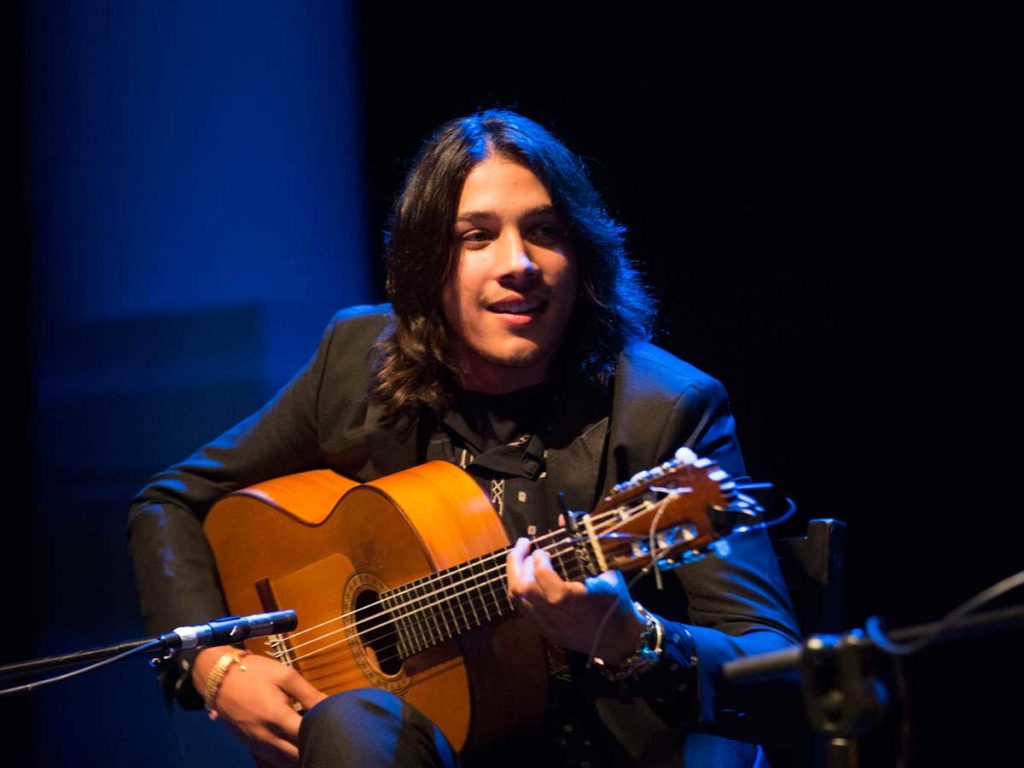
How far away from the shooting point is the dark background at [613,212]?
2.77 meters

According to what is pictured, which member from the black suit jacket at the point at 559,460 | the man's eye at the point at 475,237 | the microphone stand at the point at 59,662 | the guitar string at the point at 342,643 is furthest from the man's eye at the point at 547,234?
the microphone stand at the point at 59,662

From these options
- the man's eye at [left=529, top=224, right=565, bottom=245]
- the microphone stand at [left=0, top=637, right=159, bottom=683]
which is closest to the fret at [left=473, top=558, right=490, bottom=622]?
the microphone stand at [left=0, top=637, right=159, bottom=683]

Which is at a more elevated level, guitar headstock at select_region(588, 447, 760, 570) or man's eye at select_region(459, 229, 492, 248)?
man's eye at select_region(459, 229, 492, 248)

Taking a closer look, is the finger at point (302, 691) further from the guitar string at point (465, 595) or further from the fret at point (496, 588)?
the fret at point (496, 588)

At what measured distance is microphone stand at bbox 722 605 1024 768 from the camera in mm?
1168

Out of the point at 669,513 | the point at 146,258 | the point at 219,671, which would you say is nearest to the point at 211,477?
the point at 219,671

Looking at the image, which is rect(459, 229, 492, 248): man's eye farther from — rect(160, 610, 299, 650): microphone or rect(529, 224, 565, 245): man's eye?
rect(160, 610, 299, 650): microphone

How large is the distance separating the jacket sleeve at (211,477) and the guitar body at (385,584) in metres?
0.13

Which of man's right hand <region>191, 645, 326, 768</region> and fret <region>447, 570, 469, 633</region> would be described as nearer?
fret <region>447, 570, 469, 633</region>

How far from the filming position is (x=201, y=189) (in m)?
3.55

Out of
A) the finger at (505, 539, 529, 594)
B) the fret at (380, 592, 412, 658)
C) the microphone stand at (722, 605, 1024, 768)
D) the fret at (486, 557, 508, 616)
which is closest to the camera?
Answer: the microphone stand at (722, 605, 1024, 768)

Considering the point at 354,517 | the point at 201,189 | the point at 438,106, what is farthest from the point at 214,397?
the point at 354,517

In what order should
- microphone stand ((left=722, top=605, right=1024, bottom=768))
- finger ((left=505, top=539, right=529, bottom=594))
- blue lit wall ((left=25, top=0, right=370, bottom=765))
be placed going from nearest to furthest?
1. microphone stand ((left=722, top=605, right=1024, bottom=768))
2. finger ((left=505, top=539, right=529, bottom=594))
3. blue lit wall ((left=25, top=0, right=370, bottom=765))

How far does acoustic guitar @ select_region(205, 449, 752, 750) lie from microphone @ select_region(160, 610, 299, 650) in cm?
36
